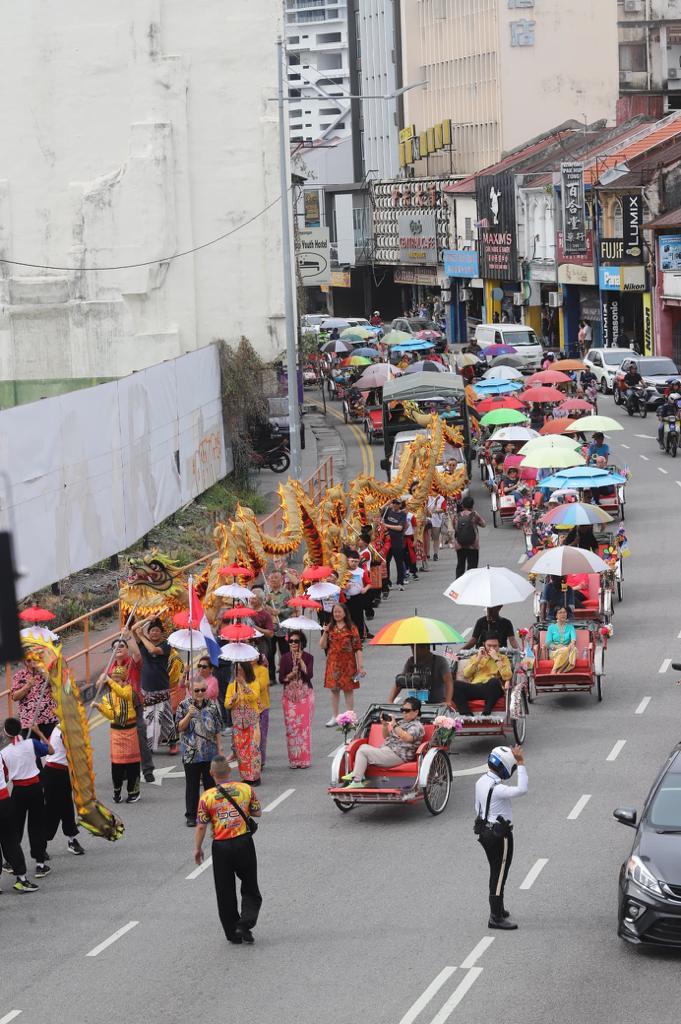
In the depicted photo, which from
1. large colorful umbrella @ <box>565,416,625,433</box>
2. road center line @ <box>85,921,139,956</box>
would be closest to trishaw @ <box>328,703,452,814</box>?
road center line @ <box>85,921,139,956</box>

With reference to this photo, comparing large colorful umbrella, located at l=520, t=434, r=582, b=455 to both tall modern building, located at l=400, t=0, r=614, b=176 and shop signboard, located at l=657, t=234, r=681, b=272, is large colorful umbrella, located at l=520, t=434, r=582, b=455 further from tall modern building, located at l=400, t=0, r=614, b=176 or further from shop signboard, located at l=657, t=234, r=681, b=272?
tall modern building, located at l=400, t=0, r=614, b=176

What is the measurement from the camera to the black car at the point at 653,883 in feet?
42.8

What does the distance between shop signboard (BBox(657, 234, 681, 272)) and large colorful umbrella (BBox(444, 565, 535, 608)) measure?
138 feet

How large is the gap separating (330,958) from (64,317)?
4134cm

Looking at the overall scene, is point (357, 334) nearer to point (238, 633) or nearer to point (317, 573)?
point (317, 573)

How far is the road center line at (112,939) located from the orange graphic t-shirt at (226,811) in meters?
1.30

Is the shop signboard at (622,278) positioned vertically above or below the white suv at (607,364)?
above

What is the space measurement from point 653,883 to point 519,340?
52.8m

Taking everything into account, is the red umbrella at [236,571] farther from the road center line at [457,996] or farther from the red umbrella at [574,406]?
the red umbrella at [574,406]

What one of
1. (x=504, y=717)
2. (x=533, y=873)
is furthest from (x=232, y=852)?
(x=504, y=717)

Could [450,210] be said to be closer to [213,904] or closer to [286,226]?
[286,226]

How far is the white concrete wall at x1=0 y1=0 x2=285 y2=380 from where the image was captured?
52.1 meters

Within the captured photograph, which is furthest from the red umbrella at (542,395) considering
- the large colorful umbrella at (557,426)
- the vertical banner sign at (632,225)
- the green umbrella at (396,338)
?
the green umbrella at (396,338)

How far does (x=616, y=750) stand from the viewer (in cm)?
1967
